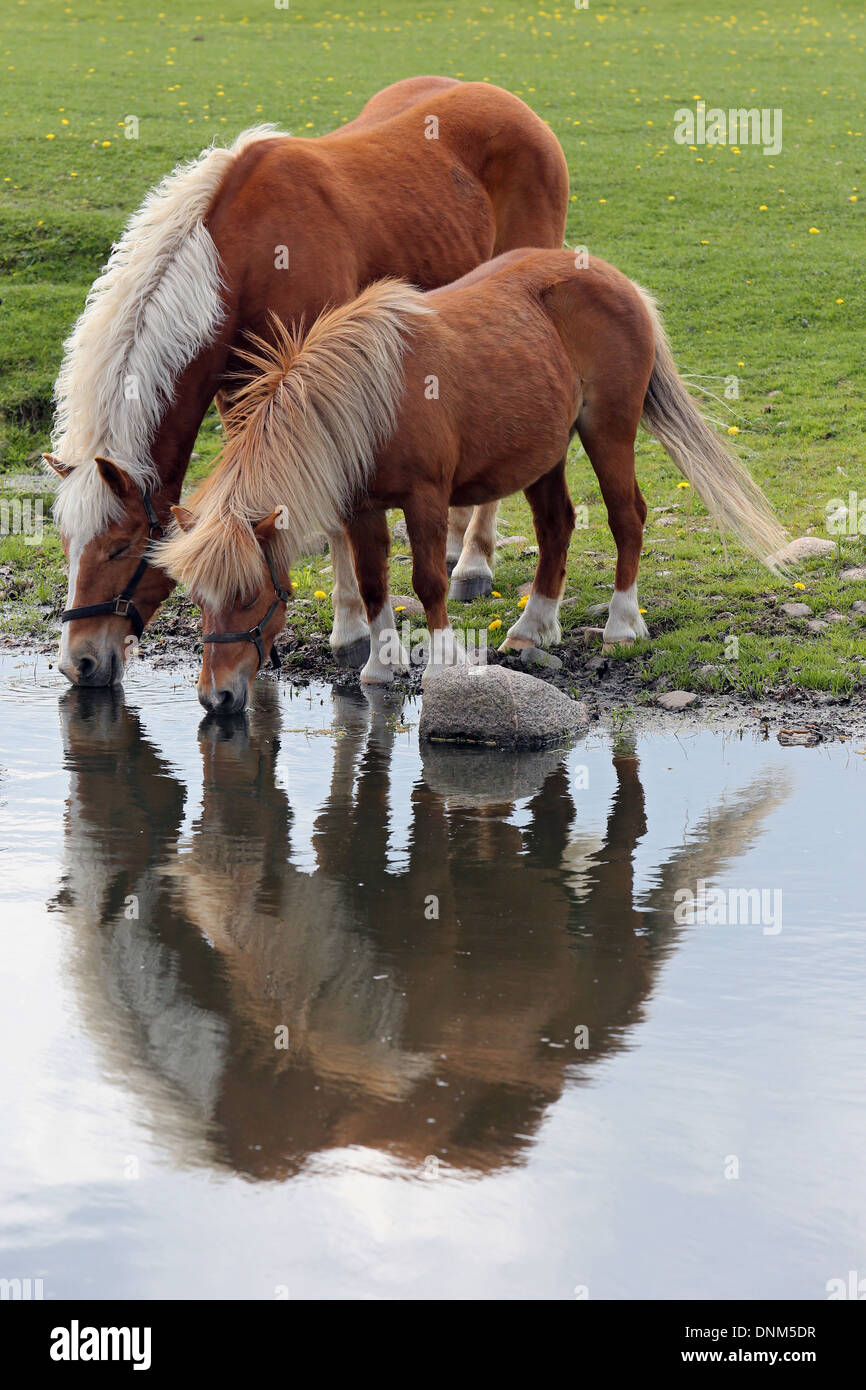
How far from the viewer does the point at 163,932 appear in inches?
182

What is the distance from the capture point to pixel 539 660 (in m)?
7.44

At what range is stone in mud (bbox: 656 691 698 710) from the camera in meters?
6.87

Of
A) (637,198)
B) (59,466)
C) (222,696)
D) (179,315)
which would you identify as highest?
(637,198)

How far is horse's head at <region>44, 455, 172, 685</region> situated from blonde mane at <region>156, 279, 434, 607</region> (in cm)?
35

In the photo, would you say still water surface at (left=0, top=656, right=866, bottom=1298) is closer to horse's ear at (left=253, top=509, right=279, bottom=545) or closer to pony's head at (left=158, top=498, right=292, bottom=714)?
pony's head at (left=158, top=498, right=292, bottom=714)

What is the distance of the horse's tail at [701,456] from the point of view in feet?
25.2

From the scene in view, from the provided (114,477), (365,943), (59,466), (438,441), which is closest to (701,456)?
(438,441)

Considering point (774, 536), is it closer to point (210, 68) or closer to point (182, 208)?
point (182, 208)

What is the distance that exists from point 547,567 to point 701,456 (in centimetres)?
103

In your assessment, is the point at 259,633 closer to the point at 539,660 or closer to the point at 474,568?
the point at 539,660

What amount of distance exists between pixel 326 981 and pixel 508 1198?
116 cm

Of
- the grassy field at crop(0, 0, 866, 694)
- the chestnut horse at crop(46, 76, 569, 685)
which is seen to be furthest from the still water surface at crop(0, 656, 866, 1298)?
the grassy field at crop(0, 0, 866, 694)

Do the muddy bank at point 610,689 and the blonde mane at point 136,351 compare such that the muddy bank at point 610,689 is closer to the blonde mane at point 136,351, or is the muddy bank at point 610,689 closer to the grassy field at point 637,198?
the grassy field at point 637,198
